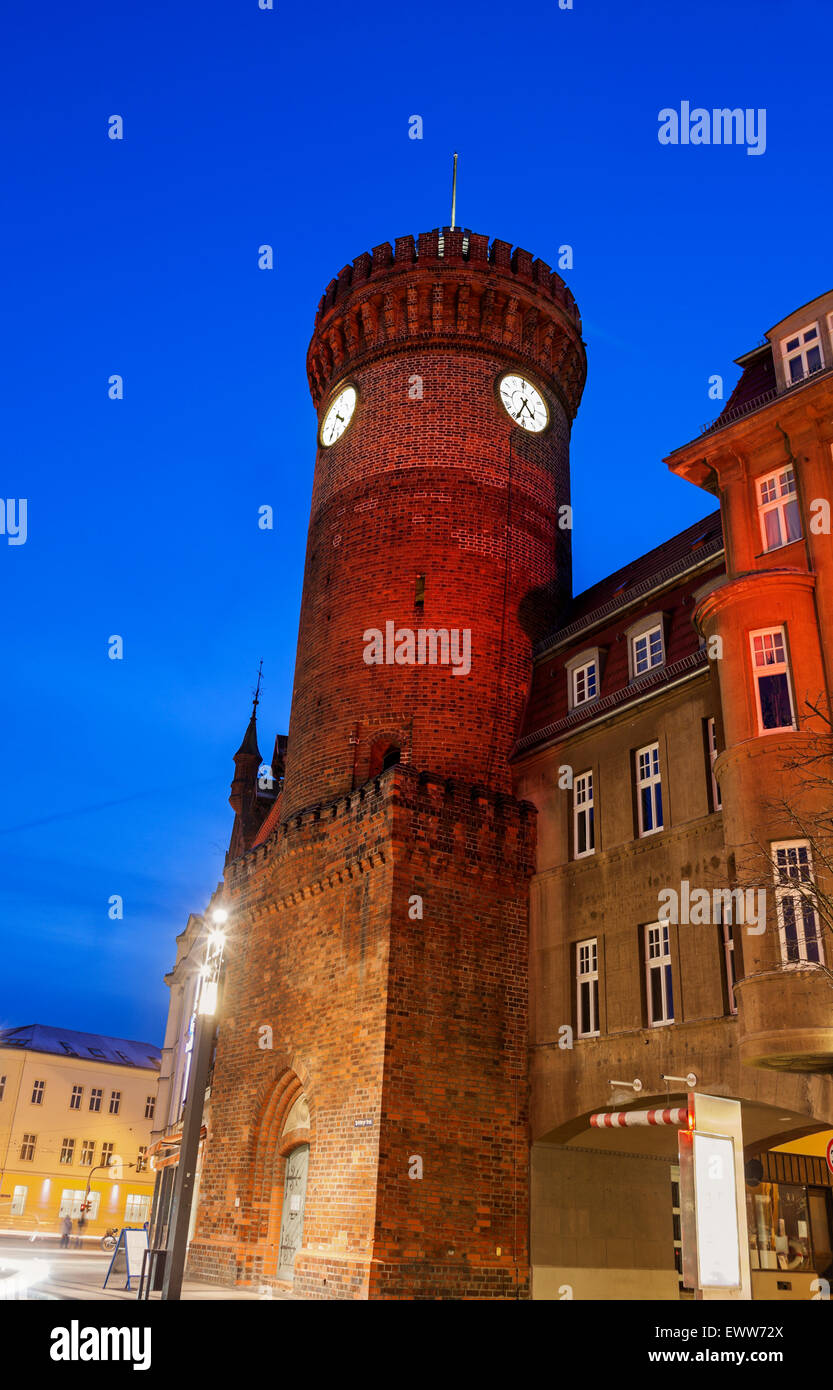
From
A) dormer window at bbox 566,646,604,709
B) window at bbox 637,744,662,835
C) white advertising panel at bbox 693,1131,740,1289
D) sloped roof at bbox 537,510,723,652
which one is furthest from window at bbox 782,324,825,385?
white advertising panel at bbox 693,1131,740,1289

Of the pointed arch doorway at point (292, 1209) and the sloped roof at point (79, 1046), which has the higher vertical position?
the sloped roof at point (79, 1046)

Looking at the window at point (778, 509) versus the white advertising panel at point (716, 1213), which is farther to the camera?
the window at point (778, 509)

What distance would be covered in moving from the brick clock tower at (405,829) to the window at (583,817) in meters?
1.40

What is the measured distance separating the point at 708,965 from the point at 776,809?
3649 mm

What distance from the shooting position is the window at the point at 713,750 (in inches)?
791

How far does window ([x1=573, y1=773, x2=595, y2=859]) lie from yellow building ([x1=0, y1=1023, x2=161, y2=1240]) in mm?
53784

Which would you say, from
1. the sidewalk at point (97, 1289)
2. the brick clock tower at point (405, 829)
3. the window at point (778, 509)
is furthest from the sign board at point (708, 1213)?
the window at point (778, 509)

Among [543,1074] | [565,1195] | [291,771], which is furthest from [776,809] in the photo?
[291,771]

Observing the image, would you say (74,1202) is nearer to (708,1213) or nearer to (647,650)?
(647,650)

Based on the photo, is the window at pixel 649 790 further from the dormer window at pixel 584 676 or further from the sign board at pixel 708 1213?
the sign board at pixel 708 1213

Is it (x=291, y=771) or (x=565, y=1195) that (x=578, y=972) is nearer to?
(x=565, y=1195)

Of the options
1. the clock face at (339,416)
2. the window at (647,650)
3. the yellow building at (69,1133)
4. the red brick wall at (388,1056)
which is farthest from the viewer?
the yellow building at (69,1133)

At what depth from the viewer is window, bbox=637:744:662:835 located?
2172 centimetres

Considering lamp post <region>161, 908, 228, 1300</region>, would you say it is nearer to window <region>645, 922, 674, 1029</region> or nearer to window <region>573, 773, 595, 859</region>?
window <region>645, 922, 674, 1029</region>
